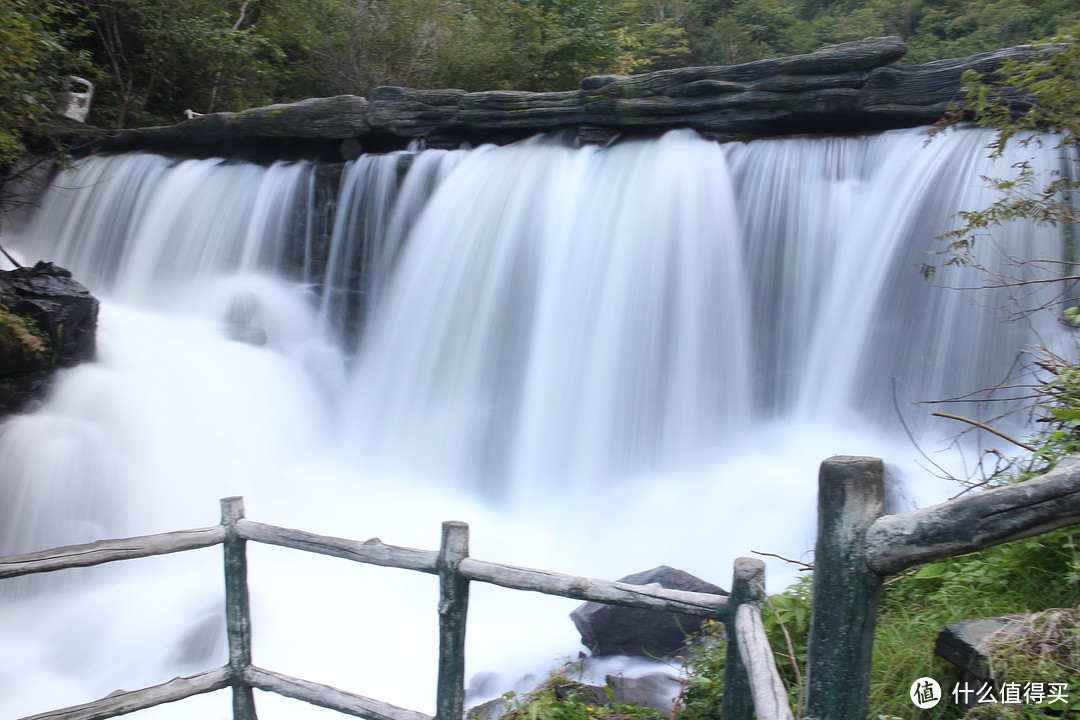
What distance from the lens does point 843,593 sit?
1880 mm

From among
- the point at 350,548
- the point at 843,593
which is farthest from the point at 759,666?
the point at 350,548

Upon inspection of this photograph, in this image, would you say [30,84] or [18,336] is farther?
[30,84]

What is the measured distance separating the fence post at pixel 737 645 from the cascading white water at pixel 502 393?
239 cm

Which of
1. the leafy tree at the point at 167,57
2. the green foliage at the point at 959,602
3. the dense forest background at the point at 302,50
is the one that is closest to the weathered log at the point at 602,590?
the green foliage at the point at 959,602

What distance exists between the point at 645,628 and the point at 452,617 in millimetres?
1848

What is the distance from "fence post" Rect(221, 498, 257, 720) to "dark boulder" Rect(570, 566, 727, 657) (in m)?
1.94

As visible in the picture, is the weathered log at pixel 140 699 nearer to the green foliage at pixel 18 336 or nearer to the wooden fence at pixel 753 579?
the wooden fence at pixel 753 579

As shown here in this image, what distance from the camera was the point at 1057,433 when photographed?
3.09 m

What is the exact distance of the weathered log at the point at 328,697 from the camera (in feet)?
10.5

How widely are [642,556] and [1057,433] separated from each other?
347 cm

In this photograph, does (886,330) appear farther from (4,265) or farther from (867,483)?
(4,265)

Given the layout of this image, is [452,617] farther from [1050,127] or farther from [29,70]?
[29,70]

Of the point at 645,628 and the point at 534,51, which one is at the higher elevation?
the point at 534,51

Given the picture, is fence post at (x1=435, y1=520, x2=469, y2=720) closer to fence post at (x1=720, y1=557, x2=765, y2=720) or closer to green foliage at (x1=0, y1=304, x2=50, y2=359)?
fence post at (x1=720, y1=557, x2=765, y2=720)
